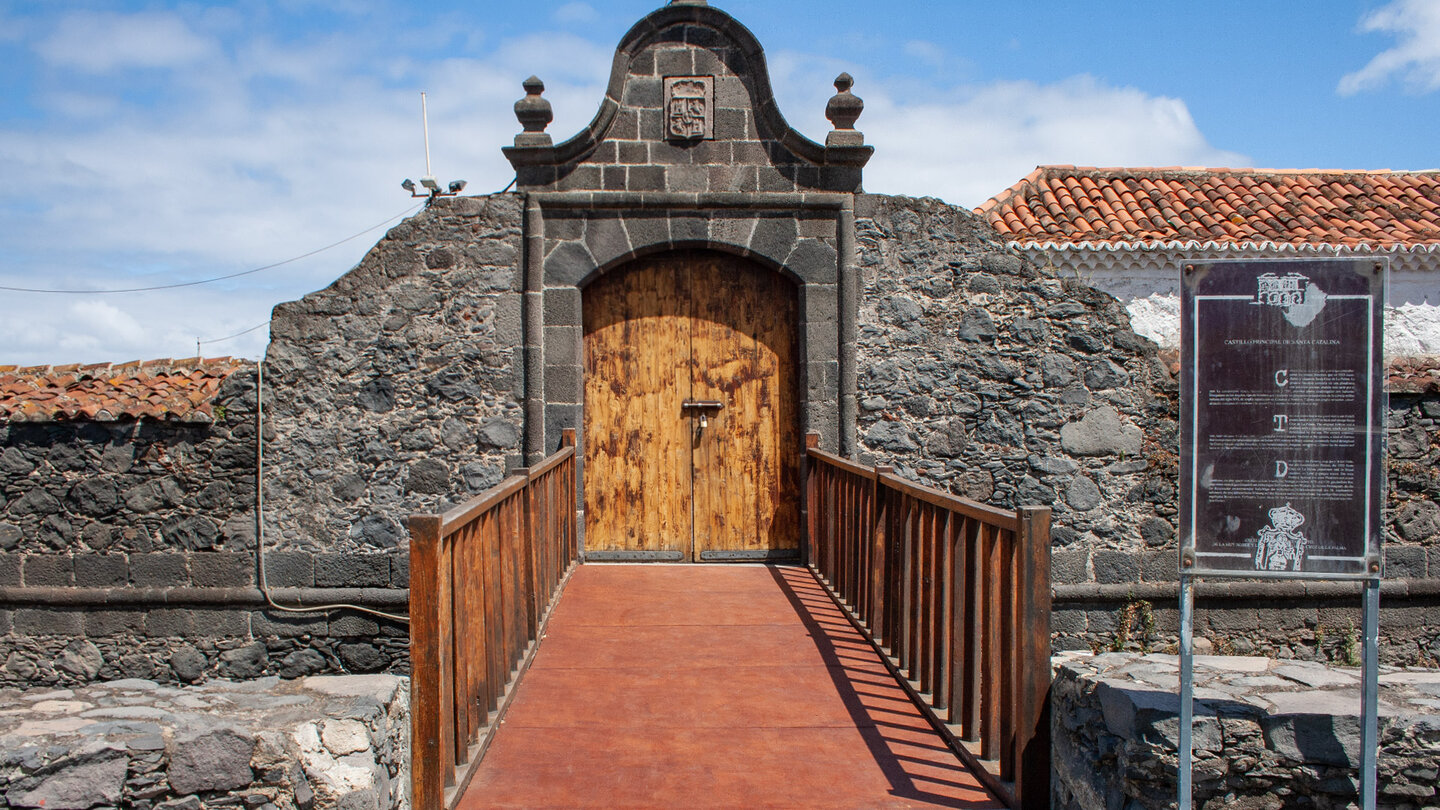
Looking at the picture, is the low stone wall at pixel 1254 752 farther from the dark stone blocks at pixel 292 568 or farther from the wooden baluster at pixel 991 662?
the dark stone blocks at pixel 292 568

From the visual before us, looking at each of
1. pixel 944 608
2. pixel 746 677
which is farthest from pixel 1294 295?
pixel 746 677

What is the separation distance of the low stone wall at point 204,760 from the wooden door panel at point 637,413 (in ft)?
13.0

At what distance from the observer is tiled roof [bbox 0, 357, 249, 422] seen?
20.9 feet

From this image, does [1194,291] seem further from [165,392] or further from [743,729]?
[165,392]

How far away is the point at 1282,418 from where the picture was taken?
2824 mm

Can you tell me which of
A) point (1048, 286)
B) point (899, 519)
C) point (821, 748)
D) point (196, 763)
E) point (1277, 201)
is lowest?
point (821, 748)

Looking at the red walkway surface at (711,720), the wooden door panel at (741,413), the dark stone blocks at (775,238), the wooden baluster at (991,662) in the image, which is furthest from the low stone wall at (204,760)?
the dark stone blocks at (775,238)

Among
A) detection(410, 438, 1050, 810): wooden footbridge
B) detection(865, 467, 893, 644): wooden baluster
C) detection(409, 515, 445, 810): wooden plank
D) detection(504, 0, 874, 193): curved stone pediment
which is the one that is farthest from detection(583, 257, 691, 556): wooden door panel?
detection(409, 515, 445, 810): wooden plank

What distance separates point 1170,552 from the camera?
6.64 metres

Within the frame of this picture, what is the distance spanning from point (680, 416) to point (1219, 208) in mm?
7410

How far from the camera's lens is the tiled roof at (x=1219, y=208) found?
9.92 m

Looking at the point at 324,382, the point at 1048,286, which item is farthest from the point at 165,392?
the point at 1048,286

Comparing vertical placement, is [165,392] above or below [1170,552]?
above

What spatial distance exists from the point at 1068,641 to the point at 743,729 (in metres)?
3.65
